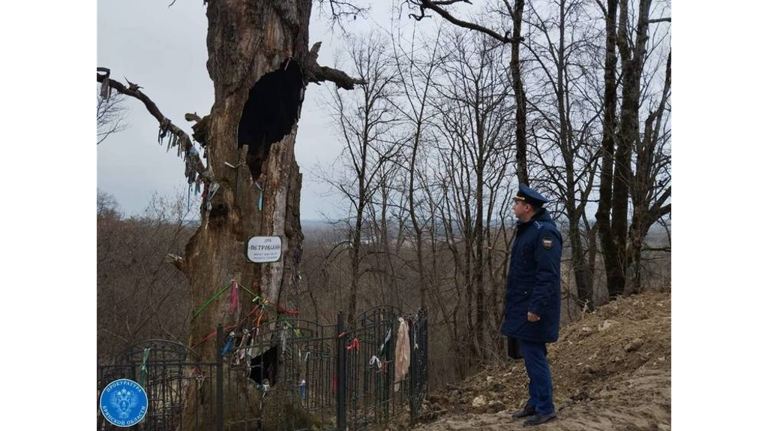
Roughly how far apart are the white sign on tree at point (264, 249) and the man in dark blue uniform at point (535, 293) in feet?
6.72

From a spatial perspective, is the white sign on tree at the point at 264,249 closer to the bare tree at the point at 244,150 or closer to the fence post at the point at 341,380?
the bare tree at the point at 244,150

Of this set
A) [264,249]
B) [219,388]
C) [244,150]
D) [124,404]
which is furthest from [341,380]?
[244,150]

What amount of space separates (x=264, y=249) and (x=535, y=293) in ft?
7.63

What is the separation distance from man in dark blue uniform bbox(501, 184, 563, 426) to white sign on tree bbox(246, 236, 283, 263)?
2.05m

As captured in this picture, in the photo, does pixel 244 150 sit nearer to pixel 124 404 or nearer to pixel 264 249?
pixel 264 249

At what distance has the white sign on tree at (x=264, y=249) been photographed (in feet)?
15.4

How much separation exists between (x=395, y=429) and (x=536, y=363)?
7.26 feet

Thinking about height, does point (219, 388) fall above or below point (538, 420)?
above

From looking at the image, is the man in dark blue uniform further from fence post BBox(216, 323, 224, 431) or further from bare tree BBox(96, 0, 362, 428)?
fence post BBox(216, 323, 224, 431)

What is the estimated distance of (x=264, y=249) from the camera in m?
4.74
